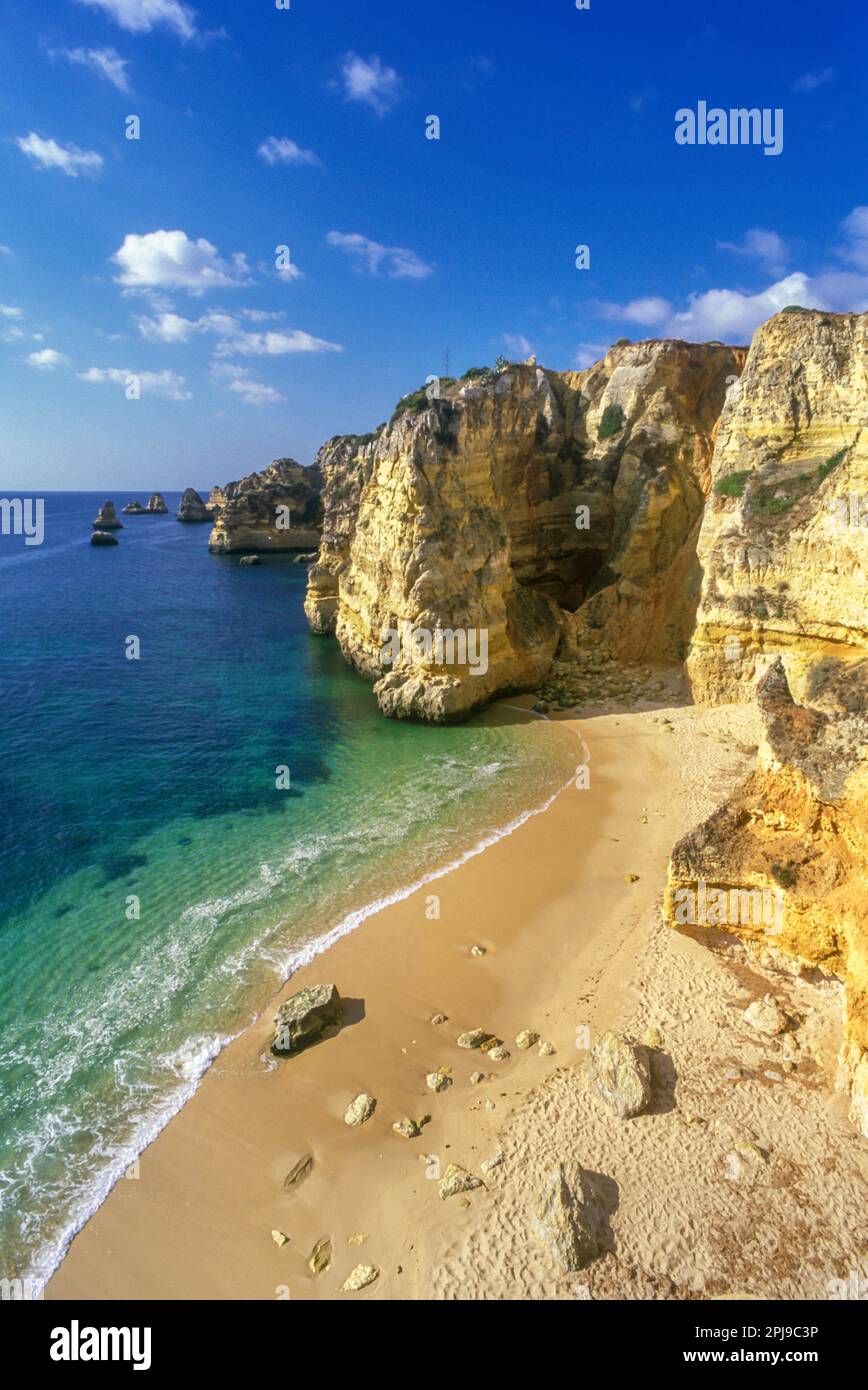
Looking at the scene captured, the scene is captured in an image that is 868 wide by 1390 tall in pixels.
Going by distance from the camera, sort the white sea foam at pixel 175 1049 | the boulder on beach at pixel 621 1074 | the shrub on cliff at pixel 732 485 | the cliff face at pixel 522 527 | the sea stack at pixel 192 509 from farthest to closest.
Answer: the sea stack at pixel 192 509
the cliff face at pixel 522 527
the shrub on cliff at pixel 732 485
the white sea foam at pixel 175 1049
the boulder on beach at pixel 621 1074

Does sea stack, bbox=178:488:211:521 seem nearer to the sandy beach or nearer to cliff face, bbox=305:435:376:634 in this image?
cliff face, bbox=305:435:376:634

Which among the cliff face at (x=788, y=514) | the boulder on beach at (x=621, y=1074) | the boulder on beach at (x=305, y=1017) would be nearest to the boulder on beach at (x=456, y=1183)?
the boulder on beach at (x=621, y=1074)

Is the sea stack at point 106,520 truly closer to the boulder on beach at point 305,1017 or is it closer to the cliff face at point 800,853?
the boulder on beach at point 305,1017

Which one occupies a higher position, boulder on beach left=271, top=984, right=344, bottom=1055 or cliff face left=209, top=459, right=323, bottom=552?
cliff face left=209, top=459, right=323, bottom=552

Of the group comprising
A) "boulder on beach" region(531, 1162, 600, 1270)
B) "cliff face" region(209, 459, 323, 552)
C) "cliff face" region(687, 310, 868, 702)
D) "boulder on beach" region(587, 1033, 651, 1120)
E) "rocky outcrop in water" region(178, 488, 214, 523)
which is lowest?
"boulder on beach" region(531, 1162, 600, 1270)

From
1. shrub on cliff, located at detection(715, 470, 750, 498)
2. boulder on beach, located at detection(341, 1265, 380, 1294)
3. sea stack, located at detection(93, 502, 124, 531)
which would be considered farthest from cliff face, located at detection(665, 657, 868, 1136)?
sea stack, located at detection(93, 502, 124, 531)

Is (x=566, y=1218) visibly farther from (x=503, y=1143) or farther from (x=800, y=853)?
(x=800, y=853)
